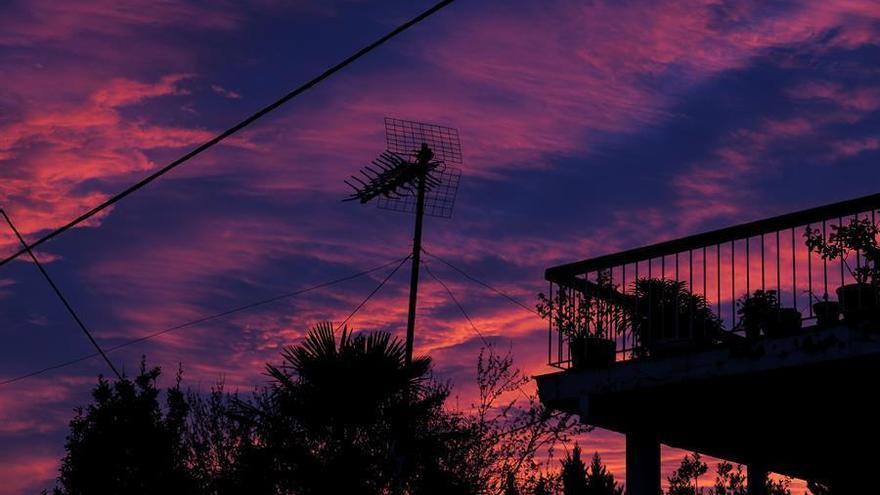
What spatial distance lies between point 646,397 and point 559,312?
54.6 inches

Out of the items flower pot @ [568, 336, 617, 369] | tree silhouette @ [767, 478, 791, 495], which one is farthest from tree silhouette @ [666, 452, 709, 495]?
flower pot @ [568, 336, 617, 369]

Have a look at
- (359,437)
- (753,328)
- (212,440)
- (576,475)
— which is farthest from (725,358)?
(576,475)

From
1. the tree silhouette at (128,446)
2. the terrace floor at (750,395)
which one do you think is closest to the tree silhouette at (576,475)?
the tree silhouette at (128,446)

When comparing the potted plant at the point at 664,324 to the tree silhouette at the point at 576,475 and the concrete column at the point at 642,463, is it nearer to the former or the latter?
the concrete column at the point at 642,463

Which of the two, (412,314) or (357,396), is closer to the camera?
(357,396)

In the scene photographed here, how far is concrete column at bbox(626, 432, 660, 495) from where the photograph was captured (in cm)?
1157

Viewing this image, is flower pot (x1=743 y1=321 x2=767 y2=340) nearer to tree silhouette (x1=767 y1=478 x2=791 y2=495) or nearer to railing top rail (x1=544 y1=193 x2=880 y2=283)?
railing top rail (x1=544 y1=193 x2=880 y2=283)

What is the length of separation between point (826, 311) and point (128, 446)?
1942 centimetres

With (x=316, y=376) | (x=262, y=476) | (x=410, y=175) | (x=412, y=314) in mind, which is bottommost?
(x=262, y=476)

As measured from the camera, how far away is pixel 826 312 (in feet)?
34.1

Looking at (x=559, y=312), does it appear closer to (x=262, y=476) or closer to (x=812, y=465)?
(x=812, y=465)

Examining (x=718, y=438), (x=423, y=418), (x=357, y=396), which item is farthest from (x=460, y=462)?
(x=718, y=438)

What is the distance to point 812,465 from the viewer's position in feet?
49.7

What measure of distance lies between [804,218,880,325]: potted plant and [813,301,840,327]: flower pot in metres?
0.09
